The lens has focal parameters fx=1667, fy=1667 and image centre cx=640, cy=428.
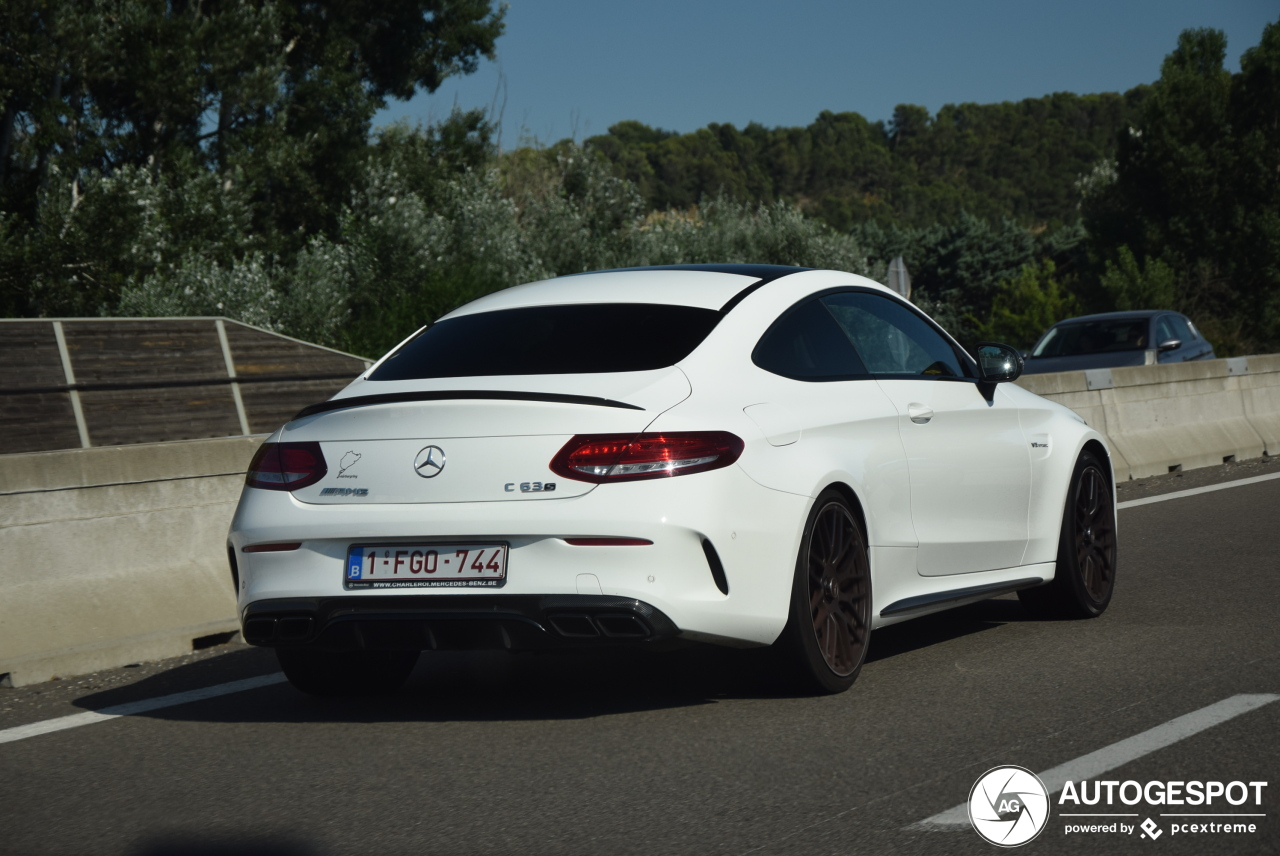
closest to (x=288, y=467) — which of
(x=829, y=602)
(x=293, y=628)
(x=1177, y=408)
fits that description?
(x=293, y=628)

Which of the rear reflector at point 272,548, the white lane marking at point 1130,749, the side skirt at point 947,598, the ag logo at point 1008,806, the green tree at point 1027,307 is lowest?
the green tree at point 1027,307

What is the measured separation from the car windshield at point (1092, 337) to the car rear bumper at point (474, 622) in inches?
689

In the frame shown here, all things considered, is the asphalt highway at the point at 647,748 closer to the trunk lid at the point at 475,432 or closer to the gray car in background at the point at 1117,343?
the trunk lid at the point at 475,432

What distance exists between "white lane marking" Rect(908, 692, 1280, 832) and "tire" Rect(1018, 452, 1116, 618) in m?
1.91

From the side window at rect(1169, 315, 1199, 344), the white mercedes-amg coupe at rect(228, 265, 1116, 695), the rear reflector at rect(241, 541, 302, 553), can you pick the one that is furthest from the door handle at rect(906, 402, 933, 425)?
the side window at rect(1169, 315, 1199, 344)

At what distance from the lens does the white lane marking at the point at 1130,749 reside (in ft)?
13.7

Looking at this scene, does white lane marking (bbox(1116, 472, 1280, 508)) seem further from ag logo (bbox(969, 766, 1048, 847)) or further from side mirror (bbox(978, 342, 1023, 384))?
ag logo (bbox(969, 766, 1048, 847))

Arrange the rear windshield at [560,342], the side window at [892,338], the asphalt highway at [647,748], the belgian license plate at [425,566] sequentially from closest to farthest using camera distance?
the asphalt highway at [647,748]
the belgian license plate at [425,566]
the rear windshield at [560,342]
the side window at [892,338]

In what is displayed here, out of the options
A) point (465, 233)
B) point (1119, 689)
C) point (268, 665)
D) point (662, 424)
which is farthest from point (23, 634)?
point (465, 233)

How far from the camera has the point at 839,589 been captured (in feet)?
19.2

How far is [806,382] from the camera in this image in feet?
19.3

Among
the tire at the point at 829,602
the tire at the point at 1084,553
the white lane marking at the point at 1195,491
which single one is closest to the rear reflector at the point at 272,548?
the tire at the point at 829,602

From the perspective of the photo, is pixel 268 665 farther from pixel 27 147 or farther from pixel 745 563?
pixel 27 147

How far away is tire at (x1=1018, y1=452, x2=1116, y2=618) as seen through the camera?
743 centimetres
